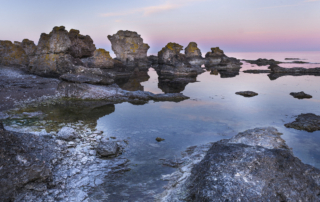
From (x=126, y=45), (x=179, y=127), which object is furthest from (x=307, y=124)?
(x=126, y=45)

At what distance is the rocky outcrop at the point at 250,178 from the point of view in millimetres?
4574

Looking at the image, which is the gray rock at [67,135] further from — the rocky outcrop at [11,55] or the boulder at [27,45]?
the boulder at [27,45]

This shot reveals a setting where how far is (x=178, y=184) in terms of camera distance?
648 centimetres

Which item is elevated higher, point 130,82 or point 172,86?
point 130,82

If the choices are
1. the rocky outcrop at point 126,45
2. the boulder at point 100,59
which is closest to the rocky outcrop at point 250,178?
the boulder at point 100,59

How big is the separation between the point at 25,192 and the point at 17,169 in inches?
24.3

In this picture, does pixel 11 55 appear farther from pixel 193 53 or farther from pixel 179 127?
pixel 193 53

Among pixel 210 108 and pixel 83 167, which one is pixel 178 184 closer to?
pixel 83 167

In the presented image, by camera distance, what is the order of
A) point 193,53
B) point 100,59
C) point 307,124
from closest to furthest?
point 307,124 < point 100,59 < point 193,53

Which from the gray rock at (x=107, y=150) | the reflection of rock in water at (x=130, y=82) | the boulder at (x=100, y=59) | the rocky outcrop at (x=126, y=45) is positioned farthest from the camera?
the rocky outcrop at (x=126, y=45)

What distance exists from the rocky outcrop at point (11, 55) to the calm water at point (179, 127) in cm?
2467

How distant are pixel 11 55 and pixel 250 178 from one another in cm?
3831

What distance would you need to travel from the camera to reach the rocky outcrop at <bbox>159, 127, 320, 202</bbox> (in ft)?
15.0

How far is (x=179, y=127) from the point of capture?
12602mm
